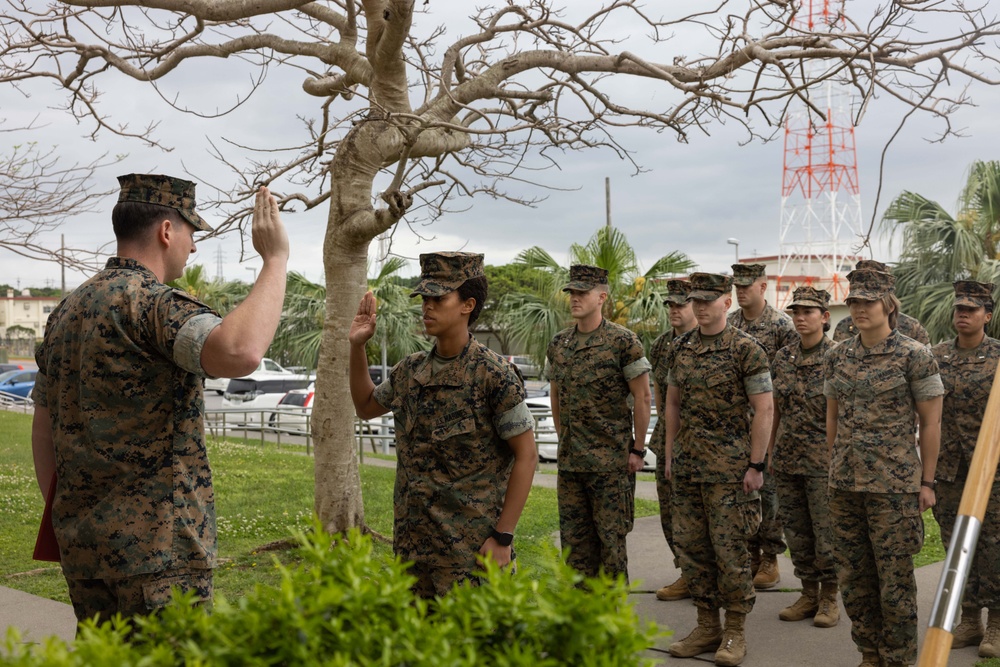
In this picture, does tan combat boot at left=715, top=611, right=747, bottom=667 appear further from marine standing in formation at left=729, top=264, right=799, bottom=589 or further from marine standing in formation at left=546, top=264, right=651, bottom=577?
marine standing in formation at left=729, top=264, right=799, bottom=589

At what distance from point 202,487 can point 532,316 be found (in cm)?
1525

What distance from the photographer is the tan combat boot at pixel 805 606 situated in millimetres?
6637

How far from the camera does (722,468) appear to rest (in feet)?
19.3

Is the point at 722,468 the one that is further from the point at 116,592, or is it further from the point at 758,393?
the point at 116,592

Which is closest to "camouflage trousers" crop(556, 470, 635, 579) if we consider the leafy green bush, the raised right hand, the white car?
the raised right hand

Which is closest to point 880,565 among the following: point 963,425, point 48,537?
point 963,425

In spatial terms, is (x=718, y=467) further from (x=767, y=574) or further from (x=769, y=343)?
(x=767, y=574)

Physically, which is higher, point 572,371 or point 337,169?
point 337,169

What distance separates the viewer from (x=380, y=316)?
23.2 m

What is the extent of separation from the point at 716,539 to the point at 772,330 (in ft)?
7.74

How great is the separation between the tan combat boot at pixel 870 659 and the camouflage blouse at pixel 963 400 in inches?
61.2

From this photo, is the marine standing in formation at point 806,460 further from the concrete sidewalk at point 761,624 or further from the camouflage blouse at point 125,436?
the camouflage blouse at point 125,436

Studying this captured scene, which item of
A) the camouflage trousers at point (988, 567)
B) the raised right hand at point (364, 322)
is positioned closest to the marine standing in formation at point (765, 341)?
the camouflage trousers at point (988, 567)

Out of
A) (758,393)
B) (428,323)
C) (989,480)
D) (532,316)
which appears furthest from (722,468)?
(532,316)
